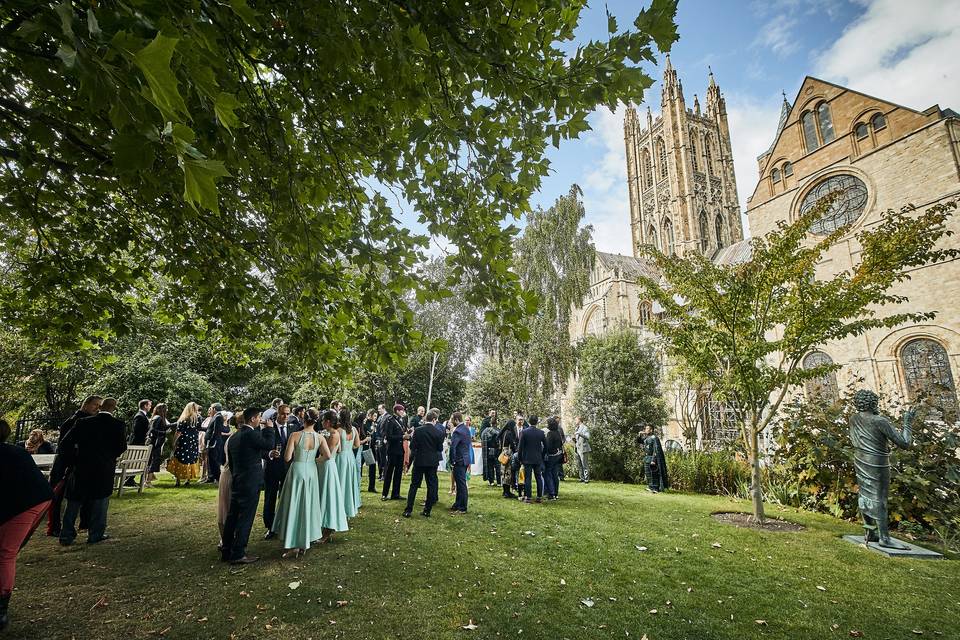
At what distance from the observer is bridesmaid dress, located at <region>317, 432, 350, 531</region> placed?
21.3ft

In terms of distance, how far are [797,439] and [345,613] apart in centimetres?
1018

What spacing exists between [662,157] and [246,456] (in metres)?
52.8

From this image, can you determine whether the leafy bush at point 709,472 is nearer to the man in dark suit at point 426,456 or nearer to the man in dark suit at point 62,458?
the man in dark suit at point 426,456

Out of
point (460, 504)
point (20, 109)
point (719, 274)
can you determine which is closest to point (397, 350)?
point (20, 109)

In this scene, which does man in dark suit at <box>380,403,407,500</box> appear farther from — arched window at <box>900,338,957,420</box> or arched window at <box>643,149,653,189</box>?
arched window at <box>643,149,653,189</box>

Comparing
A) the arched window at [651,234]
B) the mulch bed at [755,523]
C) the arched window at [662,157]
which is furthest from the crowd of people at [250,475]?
the arched window at [662,157]

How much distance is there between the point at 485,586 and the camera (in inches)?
196

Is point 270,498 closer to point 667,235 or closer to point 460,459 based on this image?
point 460,459

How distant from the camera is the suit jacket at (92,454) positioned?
5.98 m

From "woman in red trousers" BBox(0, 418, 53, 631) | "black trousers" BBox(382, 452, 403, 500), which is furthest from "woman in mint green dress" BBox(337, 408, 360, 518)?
"woman in red trousers" BBox(0, 418, 53, 631)

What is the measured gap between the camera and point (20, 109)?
9.19 ft

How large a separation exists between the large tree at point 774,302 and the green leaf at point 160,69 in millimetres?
8815

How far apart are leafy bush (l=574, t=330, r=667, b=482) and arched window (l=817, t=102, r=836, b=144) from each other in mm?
15024

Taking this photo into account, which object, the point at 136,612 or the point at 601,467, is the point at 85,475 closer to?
the point at 136,612
